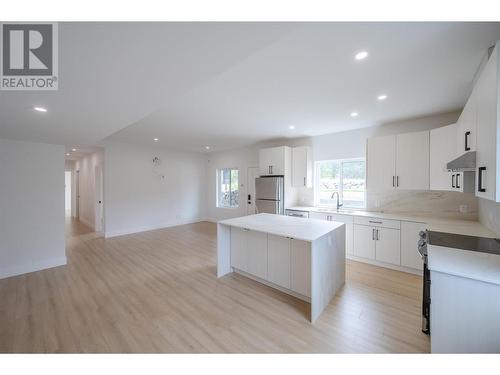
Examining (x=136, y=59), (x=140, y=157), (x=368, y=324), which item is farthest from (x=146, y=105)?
(x=140, y=157)

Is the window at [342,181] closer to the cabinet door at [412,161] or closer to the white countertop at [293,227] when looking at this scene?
the cabinet door at [412,161]

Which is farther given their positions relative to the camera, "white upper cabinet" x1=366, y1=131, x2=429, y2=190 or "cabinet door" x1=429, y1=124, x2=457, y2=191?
"white upper cabinet" x1=366, y1=131, x2=429, y2=190

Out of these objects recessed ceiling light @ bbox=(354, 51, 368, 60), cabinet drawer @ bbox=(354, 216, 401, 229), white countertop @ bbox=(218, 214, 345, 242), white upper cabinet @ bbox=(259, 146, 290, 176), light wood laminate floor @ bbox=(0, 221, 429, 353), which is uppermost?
recessed ceiling light @ bbox=(354, 51, 368, 60)

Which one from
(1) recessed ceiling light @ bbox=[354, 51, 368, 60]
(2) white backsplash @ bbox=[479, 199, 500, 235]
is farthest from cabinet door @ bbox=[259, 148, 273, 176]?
(2) white backsplash @ bbox=[479, 199, 500, 235]

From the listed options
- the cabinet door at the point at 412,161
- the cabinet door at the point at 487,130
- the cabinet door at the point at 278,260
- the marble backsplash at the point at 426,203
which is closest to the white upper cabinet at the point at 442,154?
the cabinet door at the point at 412,161

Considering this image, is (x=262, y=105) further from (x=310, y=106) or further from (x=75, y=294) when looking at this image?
A: (x=75, y=294)

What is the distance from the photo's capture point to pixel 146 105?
1.95 meters

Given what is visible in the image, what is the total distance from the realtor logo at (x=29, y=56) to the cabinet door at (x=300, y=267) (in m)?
2.59

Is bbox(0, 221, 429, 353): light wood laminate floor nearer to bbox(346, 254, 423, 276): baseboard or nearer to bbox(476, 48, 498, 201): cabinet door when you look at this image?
bbox(346, 254, 423, 276): baseboard

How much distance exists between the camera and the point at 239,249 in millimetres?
3150

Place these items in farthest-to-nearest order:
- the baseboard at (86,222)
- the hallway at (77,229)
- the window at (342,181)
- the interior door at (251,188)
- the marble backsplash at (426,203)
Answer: the baseboard at (86,222) → the interior door at (251,188) → the hallway at (77,229) → the window at (342,181) → the marble backsplash at (426,203)

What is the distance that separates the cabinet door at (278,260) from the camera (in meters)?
2.61

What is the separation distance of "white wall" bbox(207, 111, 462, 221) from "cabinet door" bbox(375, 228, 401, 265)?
33.0 inches

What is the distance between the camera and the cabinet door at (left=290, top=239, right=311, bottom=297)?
2.42 meters
